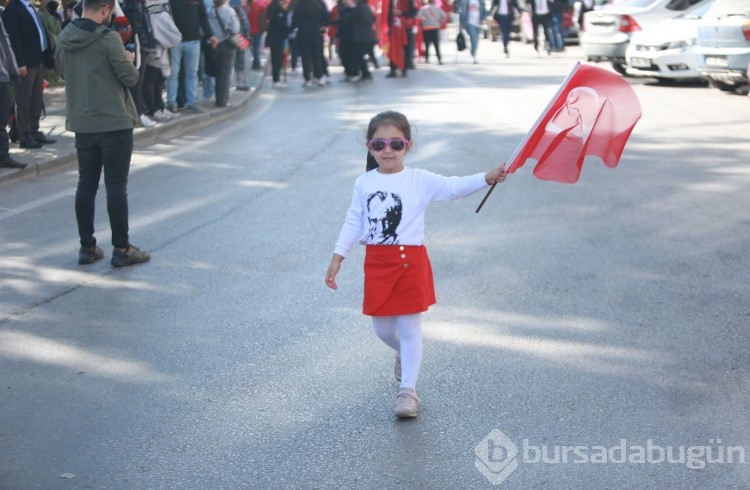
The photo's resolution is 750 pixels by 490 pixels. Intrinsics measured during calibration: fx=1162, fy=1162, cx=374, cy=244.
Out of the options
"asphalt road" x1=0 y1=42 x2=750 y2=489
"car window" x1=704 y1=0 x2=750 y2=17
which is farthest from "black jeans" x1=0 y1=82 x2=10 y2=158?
"car window" x1=704 y1=0 x2=750 y2=17

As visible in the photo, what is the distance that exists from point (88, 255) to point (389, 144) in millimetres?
4059

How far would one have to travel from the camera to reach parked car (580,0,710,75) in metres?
22.0

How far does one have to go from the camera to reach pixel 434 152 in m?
13.3

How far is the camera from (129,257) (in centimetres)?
Result: 853

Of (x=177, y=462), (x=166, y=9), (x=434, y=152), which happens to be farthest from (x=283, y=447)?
(x=166, y=9)

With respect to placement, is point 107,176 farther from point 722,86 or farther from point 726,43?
point 722,86

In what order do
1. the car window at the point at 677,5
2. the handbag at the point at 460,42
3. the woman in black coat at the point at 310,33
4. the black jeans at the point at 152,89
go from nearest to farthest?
the black jeans at the point at 152,89 < the car window at the point at 677,5 < the woman in black coat at the point at 310,33 < the handbag at the point at 460,42

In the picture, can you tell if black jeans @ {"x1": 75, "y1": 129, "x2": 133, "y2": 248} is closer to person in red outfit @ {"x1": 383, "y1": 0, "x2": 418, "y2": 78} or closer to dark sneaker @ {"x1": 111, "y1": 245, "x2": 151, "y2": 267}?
dark sneaker @ {"x1": 111, "y1": 245, "x2": 151, "y2": 267}

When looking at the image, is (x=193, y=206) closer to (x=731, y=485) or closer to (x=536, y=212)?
(x=536, y=212)

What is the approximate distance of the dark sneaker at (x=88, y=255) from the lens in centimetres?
861

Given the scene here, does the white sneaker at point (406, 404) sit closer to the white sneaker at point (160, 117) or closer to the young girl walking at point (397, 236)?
the young girl walking at point (397, 236)

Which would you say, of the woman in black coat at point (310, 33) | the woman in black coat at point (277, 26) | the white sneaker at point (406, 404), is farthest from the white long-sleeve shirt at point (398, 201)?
the woman in black coat at point (277, 26)

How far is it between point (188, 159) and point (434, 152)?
2.91 metres

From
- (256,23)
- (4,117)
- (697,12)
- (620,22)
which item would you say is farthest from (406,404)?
(256,23)
